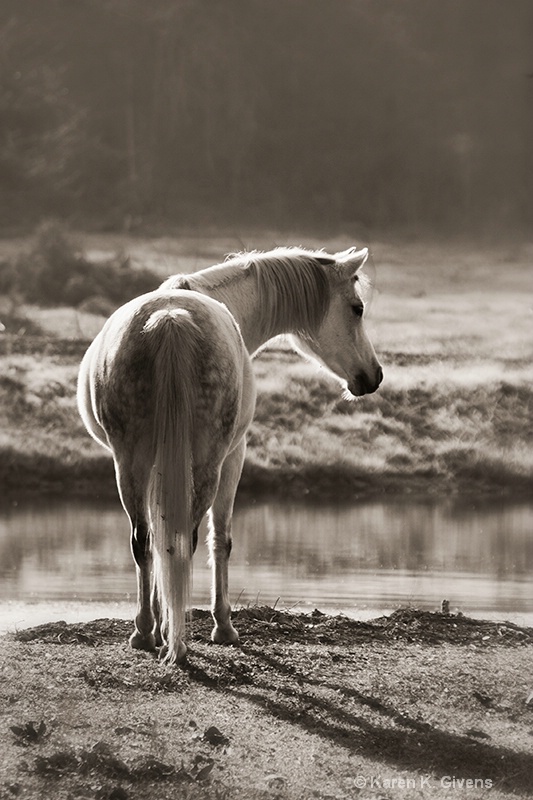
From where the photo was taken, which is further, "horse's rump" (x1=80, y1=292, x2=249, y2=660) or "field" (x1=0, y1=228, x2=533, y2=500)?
"field" (x1=0, y1=228, x2=533, y2=500)

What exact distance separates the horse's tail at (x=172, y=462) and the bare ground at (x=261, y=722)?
14.0 inches

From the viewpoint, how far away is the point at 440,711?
2781 millimetres

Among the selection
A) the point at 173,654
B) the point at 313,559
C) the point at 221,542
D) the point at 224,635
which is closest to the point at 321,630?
the point at 224,635

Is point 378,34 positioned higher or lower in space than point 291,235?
higher

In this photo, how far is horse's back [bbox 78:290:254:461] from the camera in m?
2.46

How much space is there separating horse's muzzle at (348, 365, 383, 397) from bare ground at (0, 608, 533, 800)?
0.99m

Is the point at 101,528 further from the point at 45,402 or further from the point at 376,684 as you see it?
the point at 376,684

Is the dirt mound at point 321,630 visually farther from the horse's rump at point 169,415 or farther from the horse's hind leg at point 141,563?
the horse's rump at point 169,415

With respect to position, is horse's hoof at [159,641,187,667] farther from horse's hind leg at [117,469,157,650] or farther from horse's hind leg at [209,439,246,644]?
horse's hind leg at [209,439,246,644]

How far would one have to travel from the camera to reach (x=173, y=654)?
2539mm

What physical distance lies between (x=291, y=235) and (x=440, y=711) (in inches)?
172

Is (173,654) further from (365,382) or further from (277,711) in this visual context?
(365,382)

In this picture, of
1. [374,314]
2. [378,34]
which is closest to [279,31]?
[378,34]

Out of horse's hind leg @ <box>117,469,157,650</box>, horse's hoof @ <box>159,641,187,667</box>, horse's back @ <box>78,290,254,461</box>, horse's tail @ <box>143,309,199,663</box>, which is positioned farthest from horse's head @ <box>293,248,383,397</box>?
horse's hoof @ <box>159,641,187,667</box>
